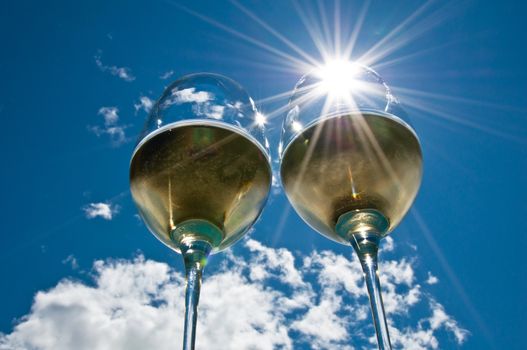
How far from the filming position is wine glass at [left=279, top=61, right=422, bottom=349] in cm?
228

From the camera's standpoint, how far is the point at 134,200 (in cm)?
237

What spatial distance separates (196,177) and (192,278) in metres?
0.43

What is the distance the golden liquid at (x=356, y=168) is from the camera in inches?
89.8

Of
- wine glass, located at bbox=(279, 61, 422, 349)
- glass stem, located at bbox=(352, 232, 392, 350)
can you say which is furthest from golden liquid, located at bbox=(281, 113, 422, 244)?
glass stem, located at bbox=(352, 232, 392, 350)

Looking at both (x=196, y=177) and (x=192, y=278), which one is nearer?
(x=192, y=278)

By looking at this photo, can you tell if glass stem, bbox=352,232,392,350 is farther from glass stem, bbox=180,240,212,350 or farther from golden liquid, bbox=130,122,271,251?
glass stem, bbox=180,240,212,350

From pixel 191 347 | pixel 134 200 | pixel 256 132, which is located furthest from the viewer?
pixel 256 132

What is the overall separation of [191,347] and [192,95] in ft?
4.14

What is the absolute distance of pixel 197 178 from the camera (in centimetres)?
221

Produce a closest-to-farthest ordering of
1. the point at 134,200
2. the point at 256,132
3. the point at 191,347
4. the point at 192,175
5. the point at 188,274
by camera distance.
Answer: the point at 191,347, the point at 188,274, the point at 192,175, the point at 134,200, the point at 256,132

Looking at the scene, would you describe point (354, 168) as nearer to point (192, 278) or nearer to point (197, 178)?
point (197, 178)

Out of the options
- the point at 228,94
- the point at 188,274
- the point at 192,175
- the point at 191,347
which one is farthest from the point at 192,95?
the point at 191,347

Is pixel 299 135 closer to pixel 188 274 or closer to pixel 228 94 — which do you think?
pixel 228 94

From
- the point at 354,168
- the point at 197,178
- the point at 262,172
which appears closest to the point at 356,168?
the point at 354,168
